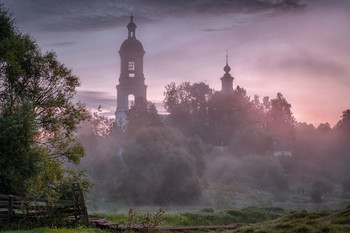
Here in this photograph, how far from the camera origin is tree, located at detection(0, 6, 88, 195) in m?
19.0

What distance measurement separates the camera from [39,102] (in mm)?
22531

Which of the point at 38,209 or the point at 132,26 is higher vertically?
the point at 132,26

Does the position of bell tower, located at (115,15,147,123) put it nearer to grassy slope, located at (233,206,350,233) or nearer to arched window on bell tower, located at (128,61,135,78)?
arched window on bell tower, located at (128,61,135,78)

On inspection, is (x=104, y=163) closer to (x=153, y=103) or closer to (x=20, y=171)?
(x=153, y=103)

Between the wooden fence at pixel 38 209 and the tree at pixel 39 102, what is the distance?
2390mm

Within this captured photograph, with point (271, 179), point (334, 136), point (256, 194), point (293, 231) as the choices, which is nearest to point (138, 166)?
point (256, 194)

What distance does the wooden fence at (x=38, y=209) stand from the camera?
15720 mm

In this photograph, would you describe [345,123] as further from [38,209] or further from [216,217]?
[38,209]

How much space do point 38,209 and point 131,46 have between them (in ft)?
201

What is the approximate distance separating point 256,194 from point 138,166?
15921 mm

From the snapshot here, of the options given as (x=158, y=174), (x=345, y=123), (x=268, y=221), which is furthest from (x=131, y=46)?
(x=268, y=221)

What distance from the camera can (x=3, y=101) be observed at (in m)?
21.0

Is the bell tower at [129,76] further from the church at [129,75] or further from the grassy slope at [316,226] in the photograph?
the grassy slope at [316,226]

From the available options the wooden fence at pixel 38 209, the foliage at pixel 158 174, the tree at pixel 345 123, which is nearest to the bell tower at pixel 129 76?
the foliage at pixel 158 174
